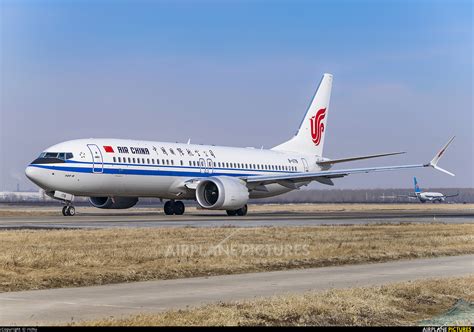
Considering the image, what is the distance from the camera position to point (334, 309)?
43.1 ft

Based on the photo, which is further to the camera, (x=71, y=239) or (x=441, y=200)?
(x=441, y=200)

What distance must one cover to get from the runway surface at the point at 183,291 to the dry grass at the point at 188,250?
955mm

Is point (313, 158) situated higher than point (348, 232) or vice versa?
point (313, 158)

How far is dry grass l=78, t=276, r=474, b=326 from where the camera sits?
38.6 feet

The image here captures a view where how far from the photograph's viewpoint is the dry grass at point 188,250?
1762 centimetres

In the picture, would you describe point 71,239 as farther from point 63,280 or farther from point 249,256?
point 63,280

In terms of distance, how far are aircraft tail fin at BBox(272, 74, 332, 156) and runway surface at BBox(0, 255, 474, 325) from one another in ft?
130

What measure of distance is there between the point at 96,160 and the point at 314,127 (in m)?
22.6

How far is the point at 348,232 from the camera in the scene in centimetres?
3028

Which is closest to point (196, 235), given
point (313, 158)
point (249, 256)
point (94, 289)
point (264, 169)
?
point (249, 256)

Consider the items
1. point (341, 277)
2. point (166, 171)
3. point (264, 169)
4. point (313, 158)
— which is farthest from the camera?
point (313, 158)

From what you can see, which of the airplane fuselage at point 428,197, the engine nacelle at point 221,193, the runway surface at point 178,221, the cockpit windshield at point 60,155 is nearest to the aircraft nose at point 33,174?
the cockpit windshield at point 60,155

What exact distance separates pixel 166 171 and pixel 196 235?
20657 millimetres

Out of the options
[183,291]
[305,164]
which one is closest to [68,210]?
[305,164]
